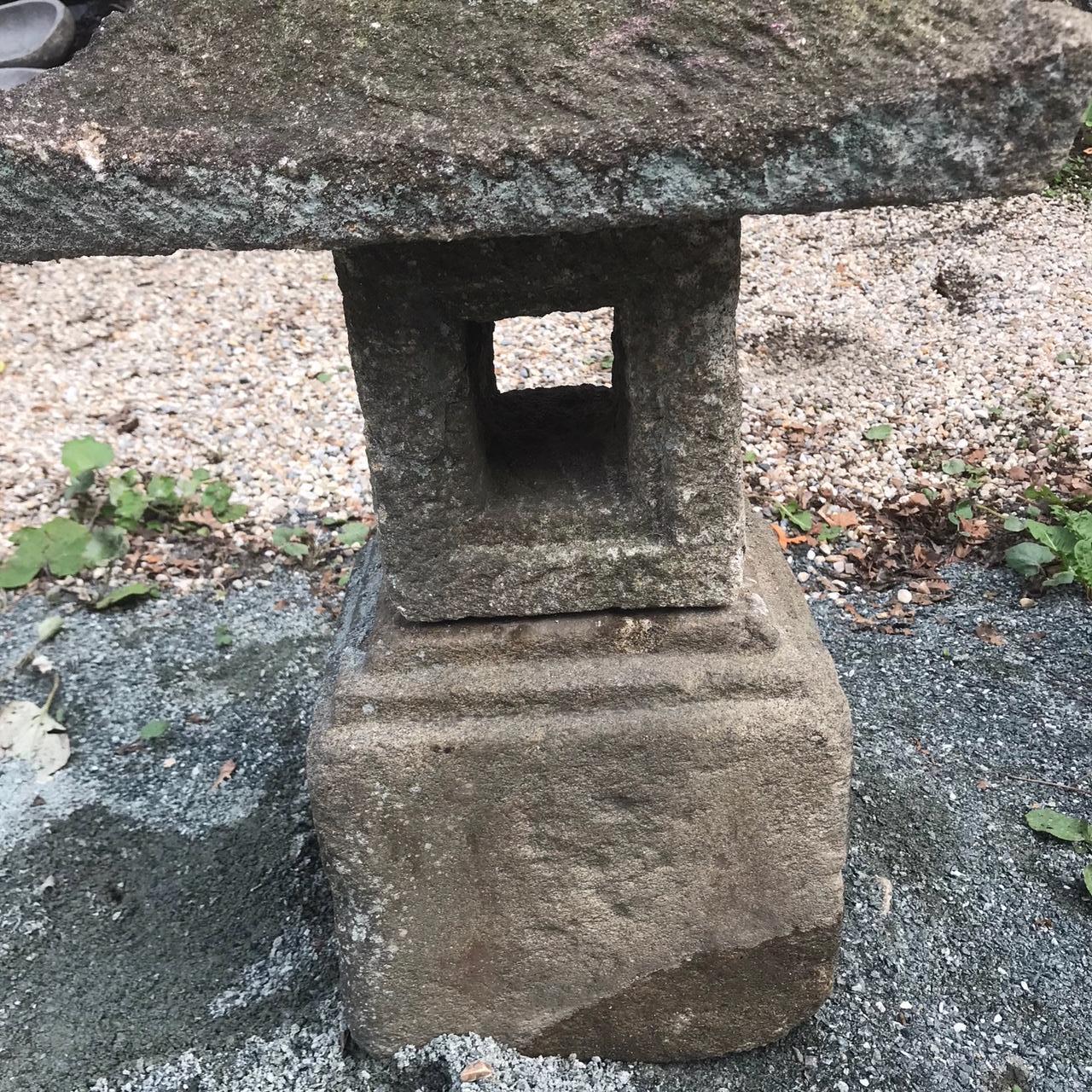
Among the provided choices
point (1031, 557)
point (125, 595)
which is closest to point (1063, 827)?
point (1031, 557)

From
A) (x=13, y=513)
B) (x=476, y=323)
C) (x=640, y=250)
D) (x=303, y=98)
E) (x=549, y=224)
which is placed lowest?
(x=13, y=513)

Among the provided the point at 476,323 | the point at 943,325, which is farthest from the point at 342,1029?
the point at 943,325

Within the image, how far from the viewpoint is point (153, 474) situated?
3.87 metres

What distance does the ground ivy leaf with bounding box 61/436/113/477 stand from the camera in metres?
3.66

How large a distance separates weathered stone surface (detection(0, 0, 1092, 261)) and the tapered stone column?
0.42m

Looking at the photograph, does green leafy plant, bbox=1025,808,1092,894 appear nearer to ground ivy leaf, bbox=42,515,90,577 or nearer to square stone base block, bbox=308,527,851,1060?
square stone base block, bbox=308,527,851,1060

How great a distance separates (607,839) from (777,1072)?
567 millimetres

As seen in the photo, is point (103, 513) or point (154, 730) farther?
point (103, 513)

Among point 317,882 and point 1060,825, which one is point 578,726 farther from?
point 1060,825

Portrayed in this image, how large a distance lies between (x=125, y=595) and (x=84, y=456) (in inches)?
25.9

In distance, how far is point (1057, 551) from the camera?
10.2ft

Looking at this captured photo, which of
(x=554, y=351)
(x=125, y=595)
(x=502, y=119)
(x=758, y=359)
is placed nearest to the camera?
(x=502, y=119)

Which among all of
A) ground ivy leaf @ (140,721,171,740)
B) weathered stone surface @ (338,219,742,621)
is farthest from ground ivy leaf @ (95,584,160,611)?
weathered stone surface @ (338,219,742,621)

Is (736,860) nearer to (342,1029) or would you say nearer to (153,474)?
(342,1029)
